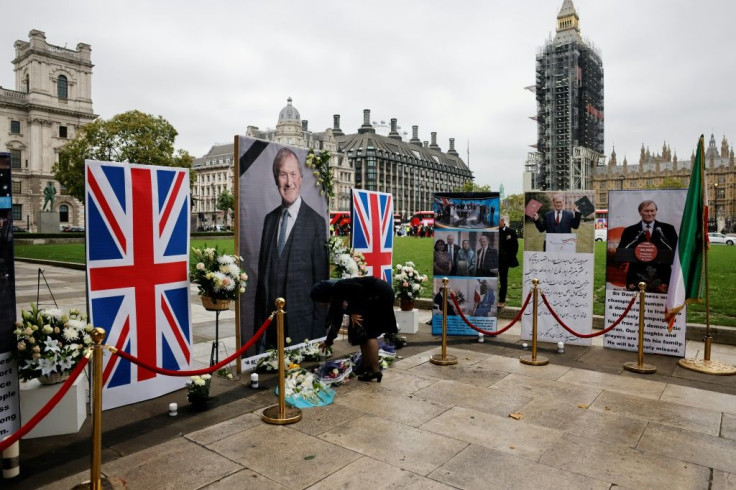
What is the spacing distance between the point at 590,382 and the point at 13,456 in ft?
20.9

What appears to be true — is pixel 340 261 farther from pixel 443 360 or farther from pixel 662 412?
pixel 662 412

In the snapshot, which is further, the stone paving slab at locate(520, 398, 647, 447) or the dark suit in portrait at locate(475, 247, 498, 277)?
the dark suit in portrait at locate(475, 247, 498, 277)

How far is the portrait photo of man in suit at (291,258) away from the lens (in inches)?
279

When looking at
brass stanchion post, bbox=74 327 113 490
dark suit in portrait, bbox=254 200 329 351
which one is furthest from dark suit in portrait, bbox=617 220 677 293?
brass stanchion post, bbox=74 327 113 490

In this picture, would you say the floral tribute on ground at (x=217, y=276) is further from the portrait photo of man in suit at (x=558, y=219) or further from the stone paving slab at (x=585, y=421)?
the portrait photo of man in suit at (x=558, y=219)

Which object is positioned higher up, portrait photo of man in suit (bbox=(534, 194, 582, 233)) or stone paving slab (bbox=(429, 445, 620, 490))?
portrait photo of man in suit (bbox=(534, 194, 582, 233))

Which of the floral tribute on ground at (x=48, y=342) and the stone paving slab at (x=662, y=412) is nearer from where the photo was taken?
the floral tribute on ground at (x=48, y=342)

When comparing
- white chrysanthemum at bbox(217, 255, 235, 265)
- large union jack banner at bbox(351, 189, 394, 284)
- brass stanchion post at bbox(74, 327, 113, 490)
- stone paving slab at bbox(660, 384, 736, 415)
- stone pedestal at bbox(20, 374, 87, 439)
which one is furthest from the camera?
large union jack banner at bbox(351, 189, 394, 284)

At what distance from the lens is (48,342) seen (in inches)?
181

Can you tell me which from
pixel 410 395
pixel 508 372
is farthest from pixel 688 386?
pixel 410 395

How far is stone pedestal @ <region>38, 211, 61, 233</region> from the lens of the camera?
44938 mm

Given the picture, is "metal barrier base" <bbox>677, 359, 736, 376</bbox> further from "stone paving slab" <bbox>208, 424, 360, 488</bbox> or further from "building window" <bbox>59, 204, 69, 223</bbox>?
"building window" <bbox>59, 204, 69, 223</bbox>

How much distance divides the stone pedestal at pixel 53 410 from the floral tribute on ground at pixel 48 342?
0.42 ft

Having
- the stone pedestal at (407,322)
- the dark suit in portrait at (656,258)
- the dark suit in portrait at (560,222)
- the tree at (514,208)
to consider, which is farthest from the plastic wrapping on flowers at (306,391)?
the tree at (514,208)
